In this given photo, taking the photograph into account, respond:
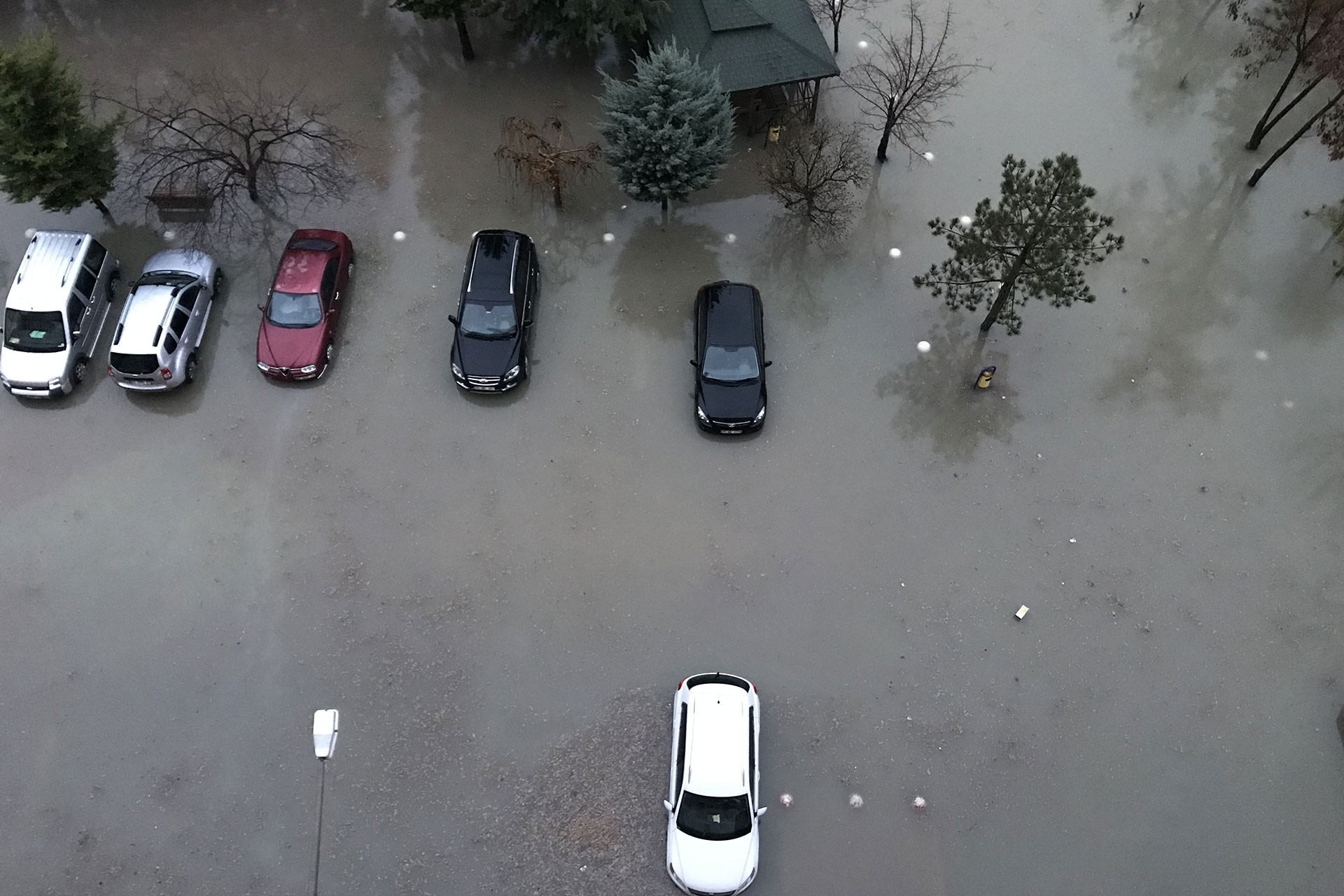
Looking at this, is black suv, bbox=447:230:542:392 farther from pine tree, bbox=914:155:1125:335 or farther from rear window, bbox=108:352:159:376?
pine tree, bbox=914:155:1125:335

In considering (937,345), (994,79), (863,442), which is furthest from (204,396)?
(994,79)

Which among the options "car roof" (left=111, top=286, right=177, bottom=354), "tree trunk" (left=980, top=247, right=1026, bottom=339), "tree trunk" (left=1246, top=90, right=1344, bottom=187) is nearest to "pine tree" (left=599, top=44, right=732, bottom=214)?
"tree trunk" (left=980, top=247, right=1026, bottom=339)

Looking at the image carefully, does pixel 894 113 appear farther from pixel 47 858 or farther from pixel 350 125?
pixel 47 858

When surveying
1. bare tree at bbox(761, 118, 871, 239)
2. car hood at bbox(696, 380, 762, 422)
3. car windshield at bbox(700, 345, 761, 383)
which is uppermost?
bare tree at bbox(761, 118, 871, 239)

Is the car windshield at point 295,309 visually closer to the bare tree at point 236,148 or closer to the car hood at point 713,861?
the bare tree at point 236,148

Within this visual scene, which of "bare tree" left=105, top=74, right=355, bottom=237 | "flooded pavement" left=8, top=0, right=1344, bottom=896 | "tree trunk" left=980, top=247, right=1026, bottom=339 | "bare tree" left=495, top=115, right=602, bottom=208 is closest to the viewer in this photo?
"flooded pavement" left=8, top=0, right=1344, bottom=896

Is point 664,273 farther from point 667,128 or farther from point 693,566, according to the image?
point 693,566

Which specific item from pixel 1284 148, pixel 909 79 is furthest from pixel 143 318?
pixel 1284 148
